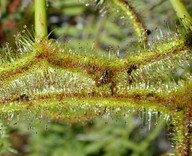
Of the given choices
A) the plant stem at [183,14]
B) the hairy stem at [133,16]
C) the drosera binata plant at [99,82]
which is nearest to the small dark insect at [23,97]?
the drosera binata plant at [99,82]

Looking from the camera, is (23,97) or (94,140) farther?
(94,140)

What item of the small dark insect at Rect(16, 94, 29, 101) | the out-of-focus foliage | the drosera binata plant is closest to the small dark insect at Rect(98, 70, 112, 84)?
the drosera binata plant

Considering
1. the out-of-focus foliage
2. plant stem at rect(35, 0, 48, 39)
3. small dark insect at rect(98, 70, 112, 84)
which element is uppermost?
plant stem at rect(35, 0, 48, 39)

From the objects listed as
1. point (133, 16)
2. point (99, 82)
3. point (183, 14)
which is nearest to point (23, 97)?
point (99, 82)

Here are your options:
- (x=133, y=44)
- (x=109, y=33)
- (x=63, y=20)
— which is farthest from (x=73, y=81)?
(x=63, y=20)

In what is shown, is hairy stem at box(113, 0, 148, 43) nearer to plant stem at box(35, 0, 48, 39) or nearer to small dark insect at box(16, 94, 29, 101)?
plant stem at box(35, 0, 48, 39)

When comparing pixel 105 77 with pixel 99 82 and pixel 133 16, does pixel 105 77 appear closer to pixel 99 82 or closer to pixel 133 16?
pixel 99 82

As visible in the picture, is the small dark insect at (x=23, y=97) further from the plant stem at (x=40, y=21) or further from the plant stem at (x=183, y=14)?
the plant stem at (x=183, y=14)
